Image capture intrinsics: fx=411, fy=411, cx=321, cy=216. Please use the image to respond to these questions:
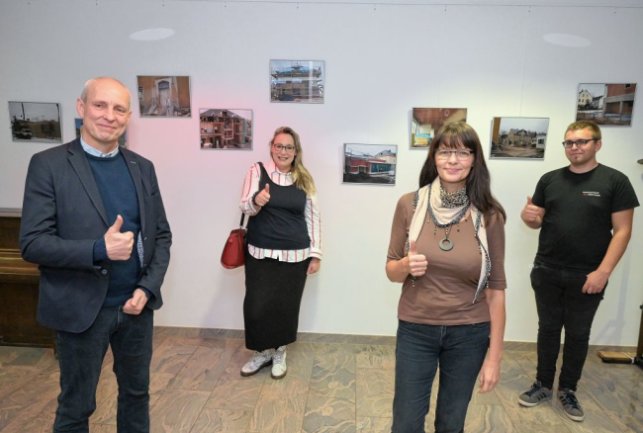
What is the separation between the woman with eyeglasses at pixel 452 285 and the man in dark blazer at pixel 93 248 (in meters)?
1.03

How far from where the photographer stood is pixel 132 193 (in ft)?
5.39

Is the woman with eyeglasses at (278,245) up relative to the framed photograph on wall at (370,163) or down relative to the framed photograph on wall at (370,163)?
down

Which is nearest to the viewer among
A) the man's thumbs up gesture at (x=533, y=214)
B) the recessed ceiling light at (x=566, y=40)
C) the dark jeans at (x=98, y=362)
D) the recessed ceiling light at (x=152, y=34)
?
the dark jeans at (x=98, y=362)

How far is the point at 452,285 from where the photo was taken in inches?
59.1

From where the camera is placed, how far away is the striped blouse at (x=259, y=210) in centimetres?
264

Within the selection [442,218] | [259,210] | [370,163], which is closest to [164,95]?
[259,210]

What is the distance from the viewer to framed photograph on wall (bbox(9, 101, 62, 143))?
313 cm

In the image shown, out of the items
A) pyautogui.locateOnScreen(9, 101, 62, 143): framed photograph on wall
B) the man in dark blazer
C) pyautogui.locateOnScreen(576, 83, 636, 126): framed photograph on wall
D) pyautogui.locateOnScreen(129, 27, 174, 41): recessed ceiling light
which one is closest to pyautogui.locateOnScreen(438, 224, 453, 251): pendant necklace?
the man in dark blazer

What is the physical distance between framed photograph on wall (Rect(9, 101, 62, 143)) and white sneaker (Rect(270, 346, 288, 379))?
92.0 inches

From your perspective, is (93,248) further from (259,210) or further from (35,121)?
(35,121)

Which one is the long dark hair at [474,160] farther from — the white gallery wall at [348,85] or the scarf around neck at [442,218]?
the white gallery wall at [348,85]

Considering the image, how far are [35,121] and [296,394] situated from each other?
2.81 m

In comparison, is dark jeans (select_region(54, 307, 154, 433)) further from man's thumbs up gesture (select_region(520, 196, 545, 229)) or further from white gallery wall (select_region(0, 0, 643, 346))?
man's thumbs up gesture (select_region(520, 196, 545, 229))

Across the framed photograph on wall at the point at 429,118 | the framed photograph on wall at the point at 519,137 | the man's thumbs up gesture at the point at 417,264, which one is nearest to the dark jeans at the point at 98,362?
the man's thumbs up gesture at the point at 417,264
